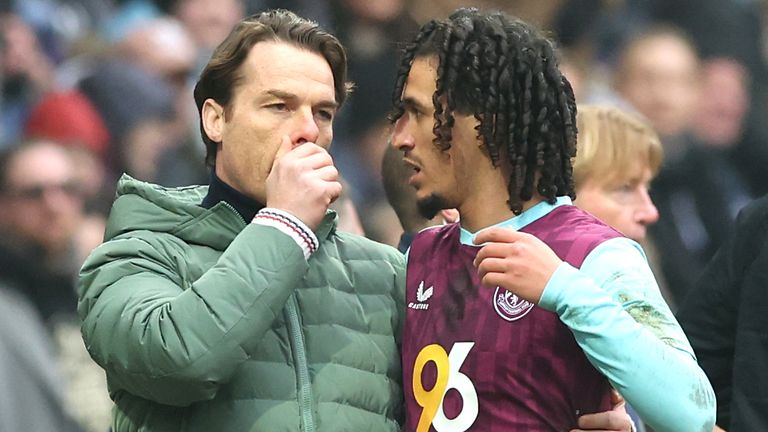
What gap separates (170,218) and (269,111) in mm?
298

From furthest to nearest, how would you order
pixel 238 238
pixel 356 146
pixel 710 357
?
pixel 356 146
pixel 710 357
pixel 238 238

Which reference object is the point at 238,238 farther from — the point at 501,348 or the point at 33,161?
the point at 33,161

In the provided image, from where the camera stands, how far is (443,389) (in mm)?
2930

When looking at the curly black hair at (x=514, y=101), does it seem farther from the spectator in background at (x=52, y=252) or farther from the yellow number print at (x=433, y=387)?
the spectator in background at (x=52, y=252)

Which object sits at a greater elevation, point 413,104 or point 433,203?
point 413,104

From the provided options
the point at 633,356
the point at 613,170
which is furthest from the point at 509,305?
the point at 613,170

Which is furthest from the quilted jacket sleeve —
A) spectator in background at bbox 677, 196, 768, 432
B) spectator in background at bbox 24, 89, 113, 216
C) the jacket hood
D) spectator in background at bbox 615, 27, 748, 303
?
spectator in background at bbox 615, 27, 748, 303

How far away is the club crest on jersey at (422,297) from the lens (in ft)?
10.1

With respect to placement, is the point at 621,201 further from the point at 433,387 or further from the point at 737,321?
the point at 433,387

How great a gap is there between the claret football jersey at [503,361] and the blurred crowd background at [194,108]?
1.20 meters

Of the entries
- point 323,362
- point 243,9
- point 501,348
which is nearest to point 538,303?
point 501,348

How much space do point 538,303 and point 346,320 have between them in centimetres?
57

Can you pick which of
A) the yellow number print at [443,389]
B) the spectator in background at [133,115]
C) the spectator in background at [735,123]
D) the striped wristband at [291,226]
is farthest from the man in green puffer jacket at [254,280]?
the spectator in background at [735,123]

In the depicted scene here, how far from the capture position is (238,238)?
9.27 feet
